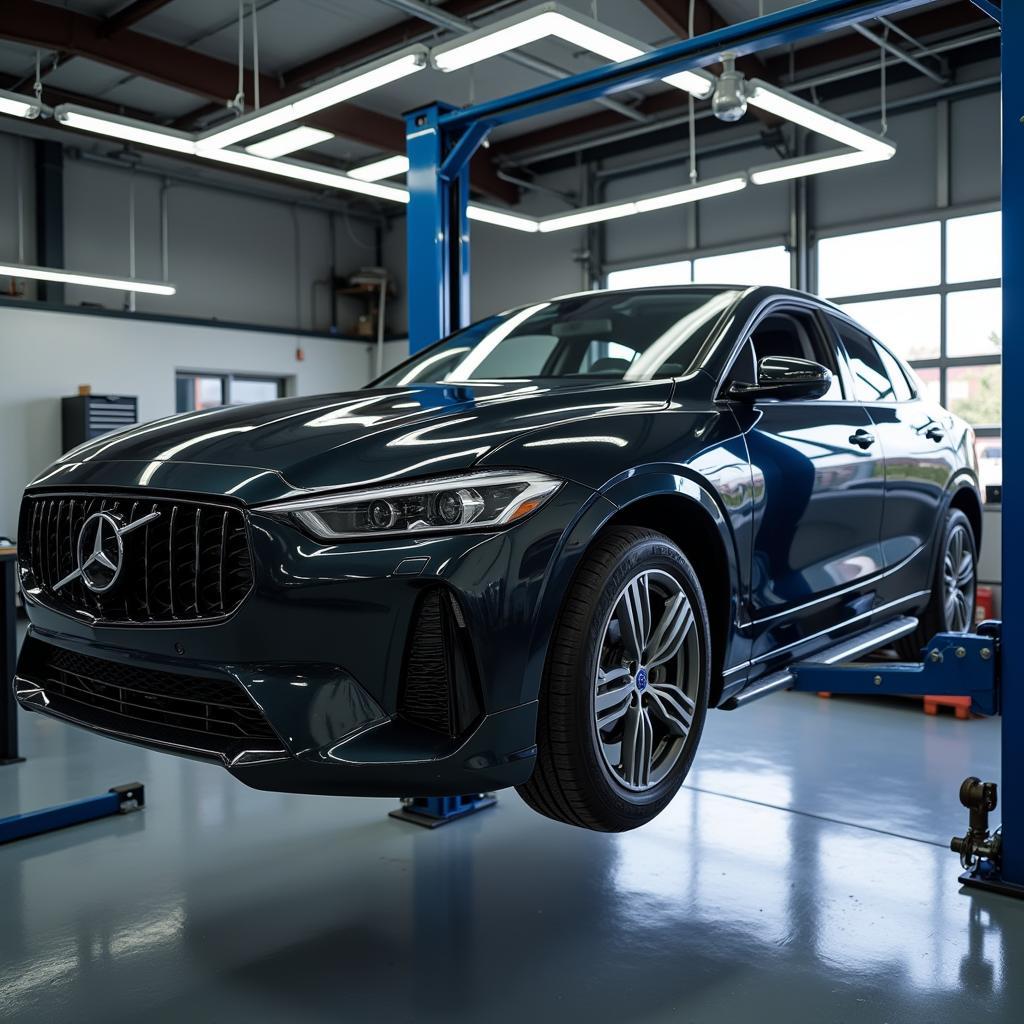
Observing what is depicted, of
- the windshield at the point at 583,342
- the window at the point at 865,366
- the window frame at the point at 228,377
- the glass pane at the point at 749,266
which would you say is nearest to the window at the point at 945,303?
the glass pane at the point at 749,266

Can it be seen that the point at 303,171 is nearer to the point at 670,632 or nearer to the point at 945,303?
the point at 945,303

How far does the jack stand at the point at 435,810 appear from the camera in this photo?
13.4 feet

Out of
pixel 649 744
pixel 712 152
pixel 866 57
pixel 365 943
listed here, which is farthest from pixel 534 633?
pixel 712 152

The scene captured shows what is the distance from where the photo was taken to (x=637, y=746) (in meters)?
2.30

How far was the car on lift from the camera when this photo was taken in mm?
1836

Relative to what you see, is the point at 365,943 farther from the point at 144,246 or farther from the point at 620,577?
the point at 144,246

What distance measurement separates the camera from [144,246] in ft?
39.9

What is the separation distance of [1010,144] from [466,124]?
180 centimetres

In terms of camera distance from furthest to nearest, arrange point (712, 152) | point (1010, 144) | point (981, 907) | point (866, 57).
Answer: point (712, 152), point (866, 57), point (981, 907), point (1010, 144)

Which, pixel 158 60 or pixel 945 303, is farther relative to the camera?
pixel 945 303

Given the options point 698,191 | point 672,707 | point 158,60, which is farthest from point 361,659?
point 158,60

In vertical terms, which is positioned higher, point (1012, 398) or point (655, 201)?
point (655, 201)

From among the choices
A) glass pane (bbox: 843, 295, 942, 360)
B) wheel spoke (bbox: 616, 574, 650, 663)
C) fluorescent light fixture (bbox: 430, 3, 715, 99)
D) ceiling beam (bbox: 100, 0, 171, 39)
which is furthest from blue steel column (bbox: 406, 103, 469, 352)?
glass pane (bbox: 843, 295, 942, 360)

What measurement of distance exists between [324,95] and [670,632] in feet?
15.3
